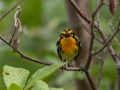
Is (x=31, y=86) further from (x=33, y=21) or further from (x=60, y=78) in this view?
(x=33, y=21)

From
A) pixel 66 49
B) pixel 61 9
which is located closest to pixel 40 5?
pixel 61 9

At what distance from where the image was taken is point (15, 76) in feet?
6.69

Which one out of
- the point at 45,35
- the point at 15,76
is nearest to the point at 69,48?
the point at 15,76

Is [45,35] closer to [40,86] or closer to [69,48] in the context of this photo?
[69,48]

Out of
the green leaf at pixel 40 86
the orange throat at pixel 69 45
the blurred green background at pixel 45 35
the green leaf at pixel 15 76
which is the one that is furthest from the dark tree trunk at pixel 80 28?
the green leaf at pixel 40 86

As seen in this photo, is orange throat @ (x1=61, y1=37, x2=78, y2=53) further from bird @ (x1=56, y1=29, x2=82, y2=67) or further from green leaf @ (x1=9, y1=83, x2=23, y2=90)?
green leaf @ (x1=9, y1=83, x2=23, y2=90)

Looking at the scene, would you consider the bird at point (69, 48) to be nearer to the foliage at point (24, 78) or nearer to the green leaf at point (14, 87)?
the foliage at point (24, 78)

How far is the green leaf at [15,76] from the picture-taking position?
6.51 ft

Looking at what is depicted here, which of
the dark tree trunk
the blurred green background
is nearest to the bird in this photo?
the blurred green background

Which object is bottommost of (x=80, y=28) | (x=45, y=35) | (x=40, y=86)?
(x=45, y=35)

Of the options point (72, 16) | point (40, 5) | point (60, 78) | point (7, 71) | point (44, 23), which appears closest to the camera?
point (7, 71)

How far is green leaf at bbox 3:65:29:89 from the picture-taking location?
6.51ft

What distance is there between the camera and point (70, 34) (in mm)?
3320

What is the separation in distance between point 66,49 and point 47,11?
1.06 m
